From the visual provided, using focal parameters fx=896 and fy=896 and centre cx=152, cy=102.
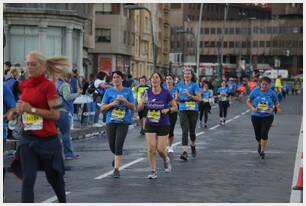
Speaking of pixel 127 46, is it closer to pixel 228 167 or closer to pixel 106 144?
pixel 106 144

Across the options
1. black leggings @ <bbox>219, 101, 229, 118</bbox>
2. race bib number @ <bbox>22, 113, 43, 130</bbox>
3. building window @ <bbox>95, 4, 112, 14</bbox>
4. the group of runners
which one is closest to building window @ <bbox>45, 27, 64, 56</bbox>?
black leggings @ <bbox>219, 101, 229, 118</bbox>

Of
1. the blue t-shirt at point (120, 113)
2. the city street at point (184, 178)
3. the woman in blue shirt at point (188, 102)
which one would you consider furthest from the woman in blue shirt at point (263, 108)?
the blue t-shirt at point (120, 113)

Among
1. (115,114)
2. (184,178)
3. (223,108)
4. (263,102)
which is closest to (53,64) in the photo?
(115,114)

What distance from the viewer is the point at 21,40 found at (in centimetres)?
4831

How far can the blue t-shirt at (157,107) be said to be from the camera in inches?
535

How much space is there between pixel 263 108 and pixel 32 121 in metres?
8.60

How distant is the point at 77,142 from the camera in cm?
2125

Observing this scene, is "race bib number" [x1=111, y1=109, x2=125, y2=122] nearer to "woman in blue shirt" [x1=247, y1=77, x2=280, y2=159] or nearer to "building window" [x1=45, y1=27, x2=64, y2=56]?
"woman in blue shirt" [x1=247, y1=77, x2=280, y2=159]

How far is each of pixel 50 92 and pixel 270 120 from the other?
8.71 m

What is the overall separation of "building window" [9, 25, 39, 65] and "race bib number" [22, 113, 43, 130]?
39.7 m

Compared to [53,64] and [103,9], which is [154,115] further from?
[103,9]

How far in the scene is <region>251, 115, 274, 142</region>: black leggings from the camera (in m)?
17.0

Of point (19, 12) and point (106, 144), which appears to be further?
point (19, 12)

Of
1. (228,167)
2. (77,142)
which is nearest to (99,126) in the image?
(77,142)
